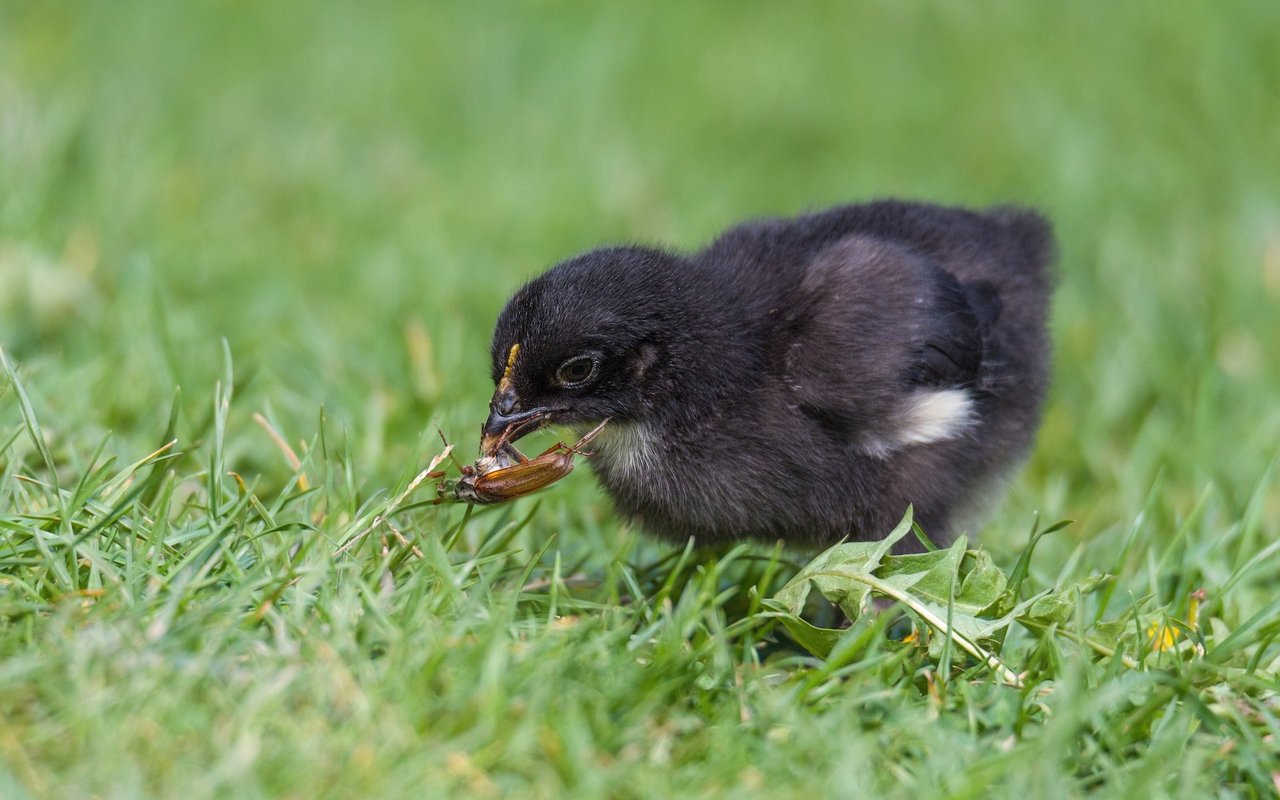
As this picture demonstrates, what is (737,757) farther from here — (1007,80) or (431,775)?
(1007,80)

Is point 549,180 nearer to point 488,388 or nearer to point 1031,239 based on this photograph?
point 488,388

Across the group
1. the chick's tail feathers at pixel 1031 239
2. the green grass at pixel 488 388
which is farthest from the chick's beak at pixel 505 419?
the chick's tail feathers at pixel 1031 239

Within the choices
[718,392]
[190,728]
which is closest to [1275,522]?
[718,392]

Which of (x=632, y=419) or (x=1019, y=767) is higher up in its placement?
(x=632, y=419)

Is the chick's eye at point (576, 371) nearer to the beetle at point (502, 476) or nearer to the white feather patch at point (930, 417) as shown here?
the beetle at point (502, 476)

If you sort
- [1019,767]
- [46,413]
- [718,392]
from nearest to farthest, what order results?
[1019,767] < [718,392] < [46,413]
